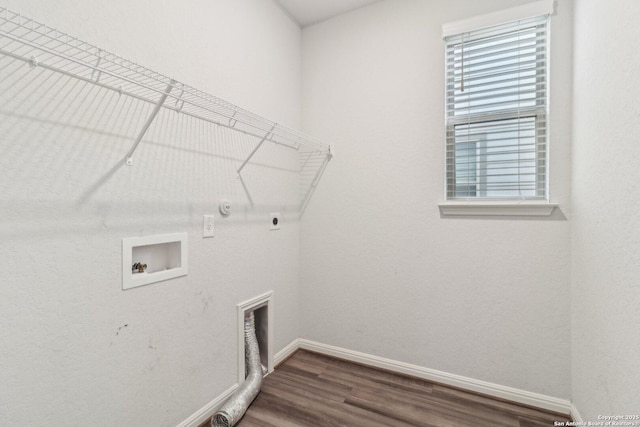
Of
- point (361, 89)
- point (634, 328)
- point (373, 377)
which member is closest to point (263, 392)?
point (373, 377)

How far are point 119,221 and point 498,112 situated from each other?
2250 millimetres

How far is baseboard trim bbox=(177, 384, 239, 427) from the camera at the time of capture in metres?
1.67

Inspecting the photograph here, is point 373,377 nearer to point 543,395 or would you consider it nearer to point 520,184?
point 543,395

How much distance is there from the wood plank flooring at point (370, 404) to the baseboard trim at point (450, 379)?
38 millimetres

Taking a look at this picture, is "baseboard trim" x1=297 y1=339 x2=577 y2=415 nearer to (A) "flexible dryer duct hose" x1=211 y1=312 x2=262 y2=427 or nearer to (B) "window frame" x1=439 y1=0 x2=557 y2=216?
(A) "flexible dryer duct hose" x1=211 y1=312 x2=262 y2=427

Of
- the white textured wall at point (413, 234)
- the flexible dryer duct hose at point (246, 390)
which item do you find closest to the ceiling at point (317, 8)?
the white textured wall at point (413, 234)

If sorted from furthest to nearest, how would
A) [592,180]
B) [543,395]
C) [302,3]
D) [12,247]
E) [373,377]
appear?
[302,3], [373,377], [543,395], [592,180], [12,247]

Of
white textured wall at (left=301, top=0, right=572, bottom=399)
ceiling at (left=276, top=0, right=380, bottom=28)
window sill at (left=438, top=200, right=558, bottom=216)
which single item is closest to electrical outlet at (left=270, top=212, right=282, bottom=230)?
white textured wall at (left=301, top=0, right=572, bottom=399)

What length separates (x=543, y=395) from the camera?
187cm

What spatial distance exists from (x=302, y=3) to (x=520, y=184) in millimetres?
2066

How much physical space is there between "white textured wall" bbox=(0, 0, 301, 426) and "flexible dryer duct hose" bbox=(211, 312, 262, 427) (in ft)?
0.40

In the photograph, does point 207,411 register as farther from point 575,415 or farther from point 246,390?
point 575,415

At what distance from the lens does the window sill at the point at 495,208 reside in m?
1.83

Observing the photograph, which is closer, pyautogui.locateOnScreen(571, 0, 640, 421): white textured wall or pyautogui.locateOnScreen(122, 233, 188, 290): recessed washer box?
pyautogui.locateOnScreen(571, 0, 640, 421): white textured wall
